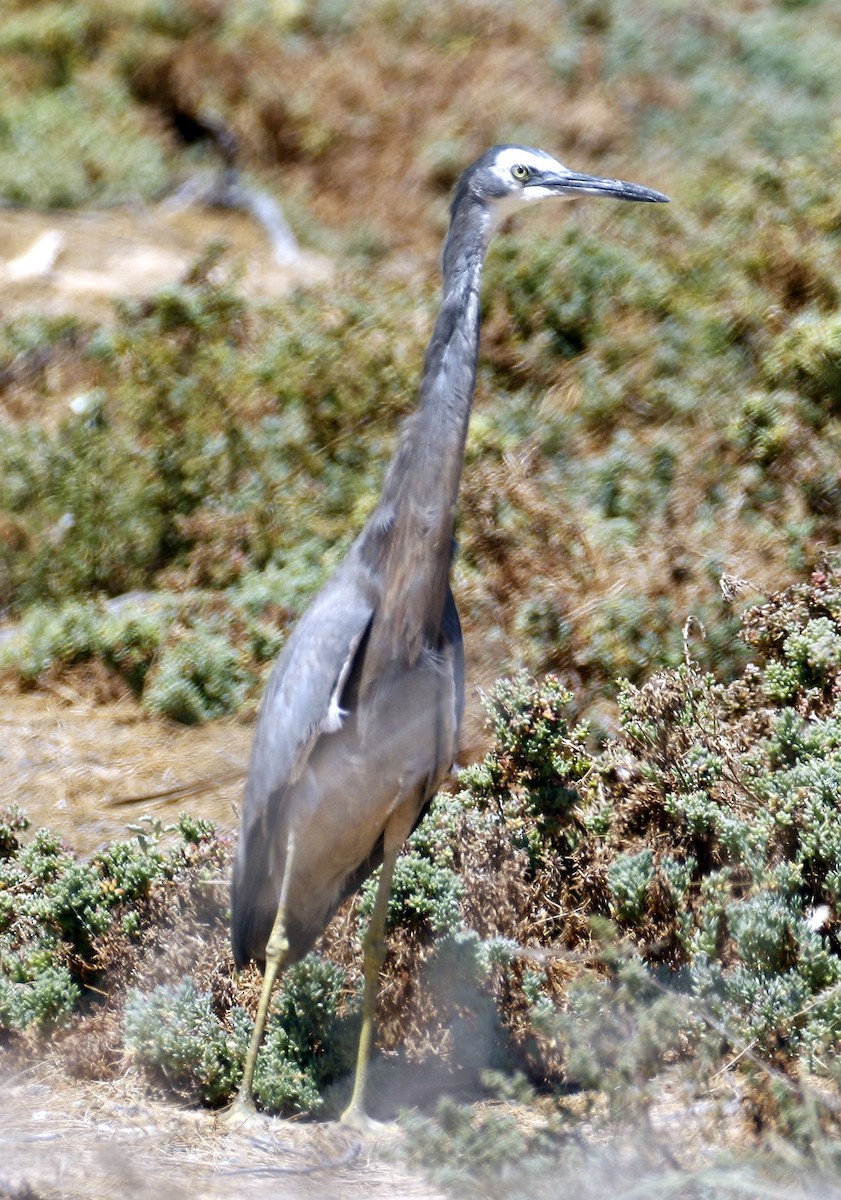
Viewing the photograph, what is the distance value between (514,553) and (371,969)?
7.12ft

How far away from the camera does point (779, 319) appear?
21.9ft

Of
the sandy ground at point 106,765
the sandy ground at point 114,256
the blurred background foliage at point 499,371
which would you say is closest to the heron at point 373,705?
the sandy ground at point 106,765

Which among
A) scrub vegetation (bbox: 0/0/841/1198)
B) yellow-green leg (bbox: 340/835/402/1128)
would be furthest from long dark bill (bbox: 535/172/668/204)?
yellow-green leg (bbox: 340/835/402/1128)

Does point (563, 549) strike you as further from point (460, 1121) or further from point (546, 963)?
point (460, 1121)

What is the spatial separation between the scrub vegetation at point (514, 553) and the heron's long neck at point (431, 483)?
32.1 inches

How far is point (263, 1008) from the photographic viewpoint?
4.04 meters

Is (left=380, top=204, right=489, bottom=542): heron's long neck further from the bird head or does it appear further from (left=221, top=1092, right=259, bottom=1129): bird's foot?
(left=221, top=1092, right=259, bottom=1129): bird's foot

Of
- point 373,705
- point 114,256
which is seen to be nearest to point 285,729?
point 373,705

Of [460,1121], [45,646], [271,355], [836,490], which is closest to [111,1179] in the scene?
[460,1121]

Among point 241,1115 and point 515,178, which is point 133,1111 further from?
point 515,178

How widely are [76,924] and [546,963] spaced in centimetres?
155

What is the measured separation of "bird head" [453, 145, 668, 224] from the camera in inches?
176

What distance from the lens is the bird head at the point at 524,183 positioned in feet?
14.6

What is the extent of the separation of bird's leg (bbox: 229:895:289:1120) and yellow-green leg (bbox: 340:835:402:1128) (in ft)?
0.87
